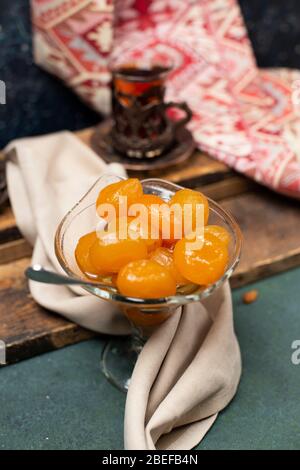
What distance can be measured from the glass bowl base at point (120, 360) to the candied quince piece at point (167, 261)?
180mm

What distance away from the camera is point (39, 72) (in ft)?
4.32

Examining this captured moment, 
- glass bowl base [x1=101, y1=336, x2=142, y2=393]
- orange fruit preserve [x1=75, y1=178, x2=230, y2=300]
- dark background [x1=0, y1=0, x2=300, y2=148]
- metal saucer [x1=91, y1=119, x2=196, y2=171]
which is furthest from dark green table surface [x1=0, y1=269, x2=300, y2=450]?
dark background [x1=0, y1=0, x2=300, y2=148]

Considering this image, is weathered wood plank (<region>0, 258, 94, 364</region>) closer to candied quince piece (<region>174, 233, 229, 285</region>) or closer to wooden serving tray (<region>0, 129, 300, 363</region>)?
wooden serving tray (<region>0, 129, 300, 363</region>)

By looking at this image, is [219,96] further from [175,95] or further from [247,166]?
[247,166]

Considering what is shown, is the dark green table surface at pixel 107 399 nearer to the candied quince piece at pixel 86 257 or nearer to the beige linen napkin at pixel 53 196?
the beige linen napkin at pixel 53 196

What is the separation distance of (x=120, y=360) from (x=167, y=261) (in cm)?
23

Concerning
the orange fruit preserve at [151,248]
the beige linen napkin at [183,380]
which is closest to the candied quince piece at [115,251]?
the orange fruit preserve at [151,248]

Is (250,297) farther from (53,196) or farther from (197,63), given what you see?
(197,63)

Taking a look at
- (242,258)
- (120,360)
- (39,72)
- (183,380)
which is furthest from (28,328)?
(39,72)

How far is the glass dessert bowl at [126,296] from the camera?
2.31 feet

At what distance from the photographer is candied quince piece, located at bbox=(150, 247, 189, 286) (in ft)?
2.35

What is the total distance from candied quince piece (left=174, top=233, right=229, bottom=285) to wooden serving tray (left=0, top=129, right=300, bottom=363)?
270 millimetres

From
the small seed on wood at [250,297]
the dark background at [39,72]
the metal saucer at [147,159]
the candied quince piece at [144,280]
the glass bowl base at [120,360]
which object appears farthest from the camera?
the dark background at [39,72]

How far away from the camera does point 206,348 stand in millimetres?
822
